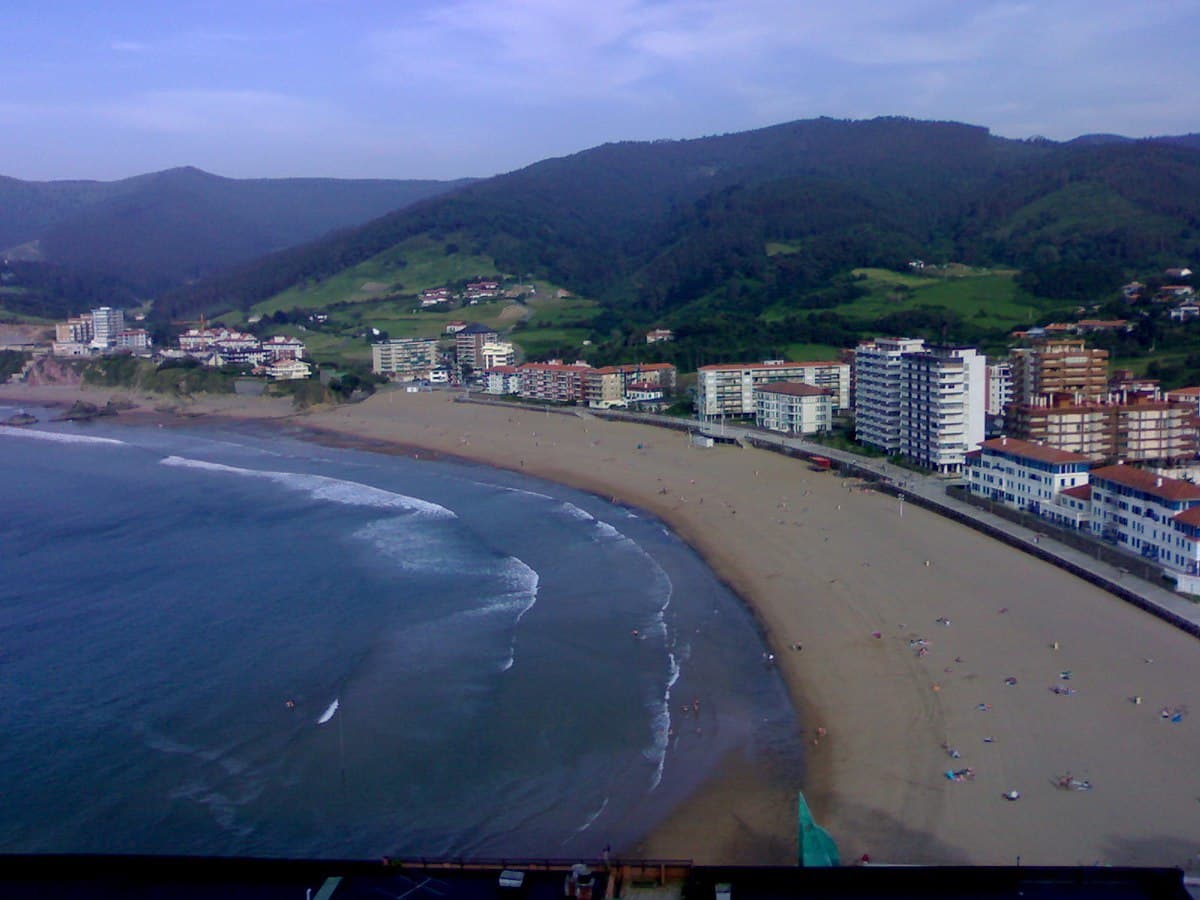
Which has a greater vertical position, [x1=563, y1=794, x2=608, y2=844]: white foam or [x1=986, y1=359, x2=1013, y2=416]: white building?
[x1=986, y1=359, x2=1013, y2=416]: white building

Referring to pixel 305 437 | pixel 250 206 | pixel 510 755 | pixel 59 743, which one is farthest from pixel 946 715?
pixel 250 206

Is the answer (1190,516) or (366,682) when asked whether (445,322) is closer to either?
(366,682)

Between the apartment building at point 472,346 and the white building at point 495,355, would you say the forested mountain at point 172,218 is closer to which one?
the apartment building at point 472,346

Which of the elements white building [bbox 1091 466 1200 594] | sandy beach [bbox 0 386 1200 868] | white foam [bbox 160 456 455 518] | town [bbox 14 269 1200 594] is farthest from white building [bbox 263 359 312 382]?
white building [bbox 1091 466 1200 594]

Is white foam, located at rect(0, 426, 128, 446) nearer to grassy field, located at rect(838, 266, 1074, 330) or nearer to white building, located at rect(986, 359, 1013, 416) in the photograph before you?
white building, located at rect(986, 359, 1013, 416)

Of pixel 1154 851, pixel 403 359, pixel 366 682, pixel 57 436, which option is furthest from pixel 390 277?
pixel 1154 851

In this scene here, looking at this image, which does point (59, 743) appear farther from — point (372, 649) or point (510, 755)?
point (510, 755)
